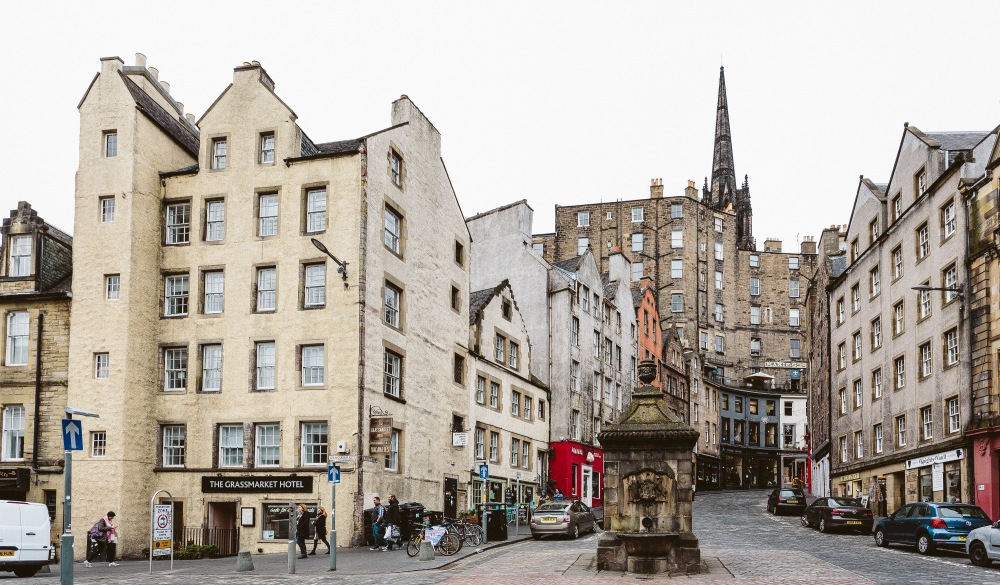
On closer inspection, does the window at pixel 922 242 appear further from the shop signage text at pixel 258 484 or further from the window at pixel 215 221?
the window at pixel 215 221

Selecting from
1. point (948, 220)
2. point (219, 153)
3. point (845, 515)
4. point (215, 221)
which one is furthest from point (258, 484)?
point (948, 220)

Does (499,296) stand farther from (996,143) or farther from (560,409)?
(996,143)

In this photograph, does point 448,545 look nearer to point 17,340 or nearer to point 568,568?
point 568,568

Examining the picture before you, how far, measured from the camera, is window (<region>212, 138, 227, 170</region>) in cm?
3786

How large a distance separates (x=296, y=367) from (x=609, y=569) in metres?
15.8

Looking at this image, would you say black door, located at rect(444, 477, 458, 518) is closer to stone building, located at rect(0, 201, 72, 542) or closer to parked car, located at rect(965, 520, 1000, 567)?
stone building, located at rect(0, 201, 72, 542)

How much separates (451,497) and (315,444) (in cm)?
897

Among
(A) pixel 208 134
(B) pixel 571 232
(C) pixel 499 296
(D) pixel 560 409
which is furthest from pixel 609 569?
(B) pixel 571 232

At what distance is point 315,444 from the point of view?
34.8m

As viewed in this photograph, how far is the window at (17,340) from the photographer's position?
38.2 meters

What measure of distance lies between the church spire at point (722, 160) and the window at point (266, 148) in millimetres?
95971

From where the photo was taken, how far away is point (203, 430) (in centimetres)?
3616

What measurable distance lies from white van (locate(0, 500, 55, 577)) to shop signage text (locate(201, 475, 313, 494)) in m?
8.91

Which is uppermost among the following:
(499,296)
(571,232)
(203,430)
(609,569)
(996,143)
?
(571,232)
